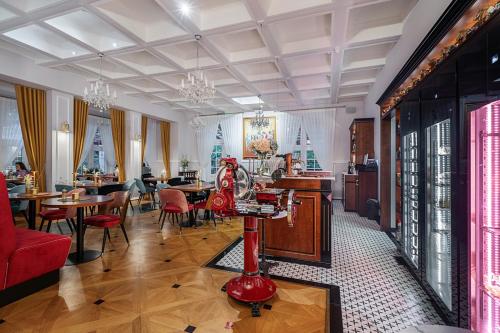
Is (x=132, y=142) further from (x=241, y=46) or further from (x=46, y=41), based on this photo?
(x=241, y=46)

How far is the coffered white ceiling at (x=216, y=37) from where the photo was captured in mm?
3295

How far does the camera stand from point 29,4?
130 inches

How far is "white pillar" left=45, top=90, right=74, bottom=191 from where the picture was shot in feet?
18.8

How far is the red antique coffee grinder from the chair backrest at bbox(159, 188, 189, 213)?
224cm

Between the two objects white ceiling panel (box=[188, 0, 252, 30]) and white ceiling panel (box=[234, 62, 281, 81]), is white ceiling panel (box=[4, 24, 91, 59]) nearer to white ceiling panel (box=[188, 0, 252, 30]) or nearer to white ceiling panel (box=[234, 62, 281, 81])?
white ceiling panel (box=[188, 0, 252, 30])

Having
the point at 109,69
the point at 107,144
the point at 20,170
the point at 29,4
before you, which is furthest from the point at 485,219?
the point at 107,144

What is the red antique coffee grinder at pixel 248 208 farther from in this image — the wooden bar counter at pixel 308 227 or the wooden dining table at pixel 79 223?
the wooden dining table at pixel 79 223

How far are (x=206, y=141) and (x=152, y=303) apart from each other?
8.45 metres

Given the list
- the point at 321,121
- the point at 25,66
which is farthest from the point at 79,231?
the point at 321,121

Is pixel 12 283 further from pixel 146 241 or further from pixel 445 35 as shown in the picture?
pixel 445 35

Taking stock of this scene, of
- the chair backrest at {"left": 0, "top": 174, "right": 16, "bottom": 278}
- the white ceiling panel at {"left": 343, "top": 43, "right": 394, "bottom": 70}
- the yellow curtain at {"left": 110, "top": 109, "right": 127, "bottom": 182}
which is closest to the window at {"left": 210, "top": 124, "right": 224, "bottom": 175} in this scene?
the yellow curtain at {"left": 110, "top": 109, "right": 127, "bottom": 182}

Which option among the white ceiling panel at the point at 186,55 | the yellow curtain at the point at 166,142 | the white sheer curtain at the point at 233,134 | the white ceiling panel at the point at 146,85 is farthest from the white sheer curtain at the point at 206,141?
the white ceiling panel at the point at 186,55

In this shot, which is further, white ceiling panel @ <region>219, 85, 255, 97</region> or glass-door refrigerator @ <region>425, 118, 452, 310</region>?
white ceiling panel @ <region>219, 85, 255, 97</region>

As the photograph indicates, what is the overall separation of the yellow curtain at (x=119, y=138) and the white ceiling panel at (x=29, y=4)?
4.56 m
